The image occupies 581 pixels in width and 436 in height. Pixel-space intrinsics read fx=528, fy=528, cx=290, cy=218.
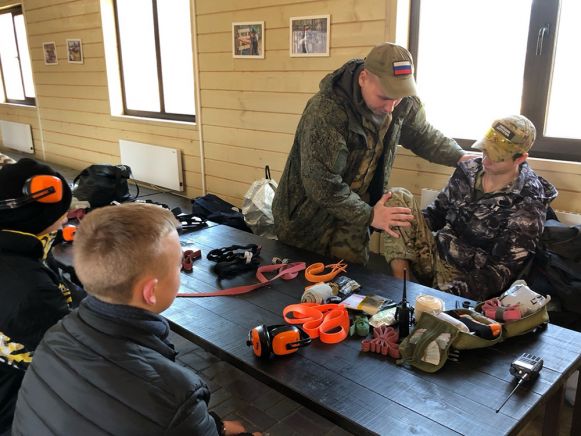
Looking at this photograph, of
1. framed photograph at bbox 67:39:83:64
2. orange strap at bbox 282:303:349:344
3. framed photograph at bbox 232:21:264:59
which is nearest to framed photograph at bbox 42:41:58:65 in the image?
framed photograph at bbox 67:39:83:64

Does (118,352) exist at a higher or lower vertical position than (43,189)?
lower

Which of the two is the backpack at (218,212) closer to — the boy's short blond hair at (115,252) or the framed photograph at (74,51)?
the boy's short blond hair at (115,252)

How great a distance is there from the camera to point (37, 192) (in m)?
1.50

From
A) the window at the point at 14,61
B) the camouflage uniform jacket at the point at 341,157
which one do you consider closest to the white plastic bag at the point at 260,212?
the camouflage uniform jacket at the point at 341,157

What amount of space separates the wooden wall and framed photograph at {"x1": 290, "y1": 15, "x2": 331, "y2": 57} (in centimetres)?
4

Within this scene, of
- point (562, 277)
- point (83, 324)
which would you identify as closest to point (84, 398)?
point (83, 324)

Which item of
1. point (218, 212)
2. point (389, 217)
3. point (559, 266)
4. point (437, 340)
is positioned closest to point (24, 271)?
point (437, 340)

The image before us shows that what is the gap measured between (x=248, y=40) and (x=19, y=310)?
288 cm

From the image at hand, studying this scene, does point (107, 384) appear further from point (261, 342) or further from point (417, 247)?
point (417, 247)

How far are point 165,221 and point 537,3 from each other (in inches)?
91.6

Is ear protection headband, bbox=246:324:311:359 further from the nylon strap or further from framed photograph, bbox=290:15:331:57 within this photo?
framed photograph, bbox=290:15:331:57

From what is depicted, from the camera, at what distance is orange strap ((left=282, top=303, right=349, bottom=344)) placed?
1.48 meters

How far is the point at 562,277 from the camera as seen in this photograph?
2.06 metres

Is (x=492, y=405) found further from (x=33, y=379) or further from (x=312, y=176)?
(x=312, y=176)
